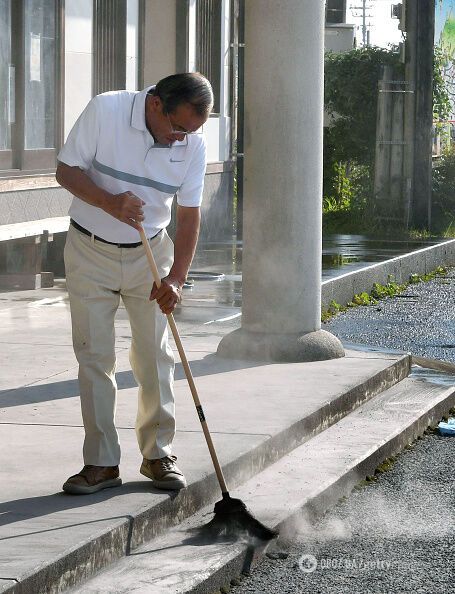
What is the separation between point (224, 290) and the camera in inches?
476

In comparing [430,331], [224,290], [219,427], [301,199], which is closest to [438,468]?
[219,427]

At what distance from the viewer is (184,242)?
17.7ft

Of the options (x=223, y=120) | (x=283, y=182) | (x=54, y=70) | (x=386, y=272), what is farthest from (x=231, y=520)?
(x=223, y=120)

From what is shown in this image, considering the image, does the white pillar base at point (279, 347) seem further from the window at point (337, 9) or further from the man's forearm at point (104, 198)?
the window at point (337, 9)

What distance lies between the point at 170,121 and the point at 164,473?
4.45 feet

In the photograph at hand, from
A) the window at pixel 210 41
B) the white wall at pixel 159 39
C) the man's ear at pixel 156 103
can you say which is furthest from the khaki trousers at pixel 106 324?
the window at pixel 210 41

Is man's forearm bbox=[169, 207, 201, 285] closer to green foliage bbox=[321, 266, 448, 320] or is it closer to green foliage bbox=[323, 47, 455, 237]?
green foliage bbox=[321, 266, 448, 320]

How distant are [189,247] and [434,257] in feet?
37.7

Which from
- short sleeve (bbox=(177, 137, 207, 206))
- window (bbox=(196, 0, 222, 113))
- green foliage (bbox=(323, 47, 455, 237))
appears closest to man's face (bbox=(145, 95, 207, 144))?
short sleeve (bbox=(177, 137, 207, 206))

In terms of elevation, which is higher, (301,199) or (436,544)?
(301,199)

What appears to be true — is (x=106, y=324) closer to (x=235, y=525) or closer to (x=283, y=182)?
(x=235, y=525)

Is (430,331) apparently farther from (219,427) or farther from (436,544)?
(436,544)

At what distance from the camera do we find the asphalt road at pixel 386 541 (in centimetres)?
494

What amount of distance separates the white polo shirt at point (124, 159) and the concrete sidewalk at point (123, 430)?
1.02 meters
